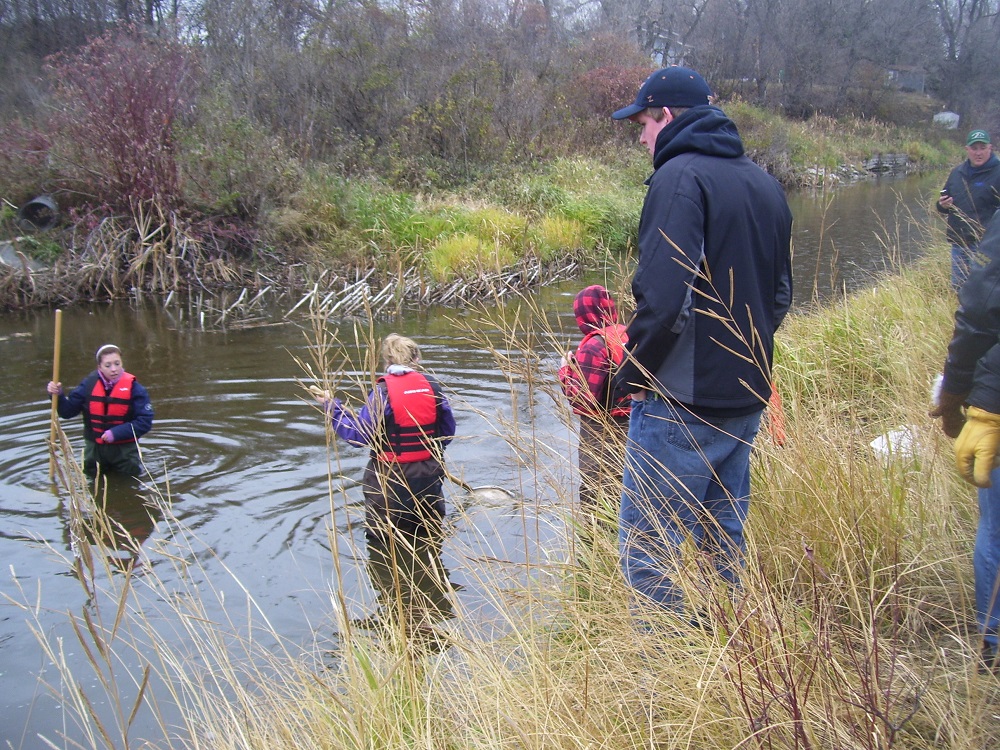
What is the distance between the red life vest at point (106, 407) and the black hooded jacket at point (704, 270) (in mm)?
5149

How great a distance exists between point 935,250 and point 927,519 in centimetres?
726

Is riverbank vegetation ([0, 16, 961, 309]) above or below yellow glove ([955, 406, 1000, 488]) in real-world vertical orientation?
above

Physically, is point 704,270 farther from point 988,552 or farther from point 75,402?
point 75,402

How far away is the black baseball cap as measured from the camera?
3254mm

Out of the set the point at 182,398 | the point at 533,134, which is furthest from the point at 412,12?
the point at 182,398

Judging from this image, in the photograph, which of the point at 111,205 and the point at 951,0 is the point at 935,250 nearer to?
the point at 111,205

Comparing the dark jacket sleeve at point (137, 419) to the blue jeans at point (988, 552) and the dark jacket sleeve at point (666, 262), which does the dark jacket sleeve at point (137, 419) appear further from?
the blue jeans at point (988, 552)

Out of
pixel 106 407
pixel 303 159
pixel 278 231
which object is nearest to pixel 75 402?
pixel 106 407

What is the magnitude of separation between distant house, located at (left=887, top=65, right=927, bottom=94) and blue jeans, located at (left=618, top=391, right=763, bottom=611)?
5679 centimetres

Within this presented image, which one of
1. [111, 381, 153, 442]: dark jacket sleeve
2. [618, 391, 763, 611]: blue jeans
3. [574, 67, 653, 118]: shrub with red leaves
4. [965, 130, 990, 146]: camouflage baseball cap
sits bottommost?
[111, 381, 153, 442]: dark jacket sleeve

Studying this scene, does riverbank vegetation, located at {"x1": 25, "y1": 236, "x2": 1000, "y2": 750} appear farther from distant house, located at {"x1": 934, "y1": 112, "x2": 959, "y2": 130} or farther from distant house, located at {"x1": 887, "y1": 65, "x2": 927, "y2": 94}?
distant house, located at {"x1": 887, "y1": 65, "x2": 927, "y2": 94}

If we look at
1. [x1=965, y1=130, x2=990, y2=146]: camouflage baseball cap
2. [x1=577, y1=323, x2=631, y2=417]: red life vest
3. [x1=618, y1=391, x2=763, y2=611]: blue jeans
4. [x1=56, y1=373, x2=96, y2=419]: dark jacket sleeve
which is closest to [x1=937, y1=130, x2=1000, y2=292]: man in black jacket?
[x1=965, y1=130, x2=990, y2=146]: camouflage baseball cap

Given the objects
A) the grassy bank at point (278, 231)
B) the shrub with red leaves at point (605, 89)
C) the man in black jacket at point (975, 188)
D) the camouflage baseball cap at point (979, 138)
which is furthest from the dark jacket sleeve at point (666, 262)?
the shrub with red leaves at point (605, 89)

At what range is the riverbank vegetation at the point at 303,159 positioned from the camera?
49.2 ft
